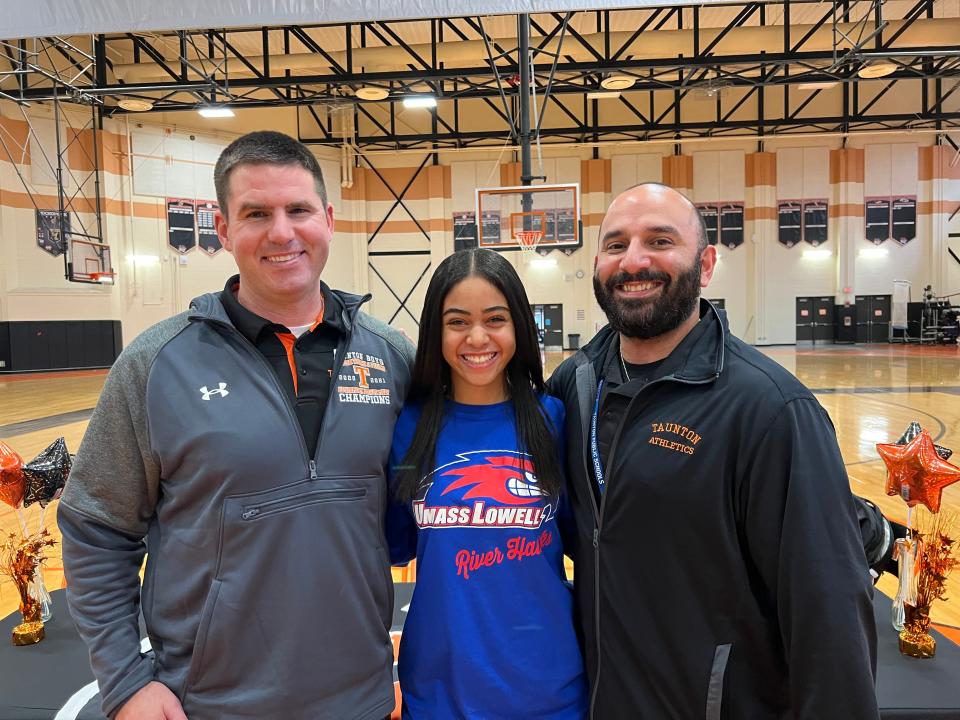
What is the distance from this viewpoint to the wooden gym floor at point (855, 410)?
4.83 m

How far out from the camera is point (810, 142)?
68.4ft

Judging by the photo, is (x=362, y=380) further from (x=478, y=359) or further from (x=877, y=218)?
(x=877, y=218)

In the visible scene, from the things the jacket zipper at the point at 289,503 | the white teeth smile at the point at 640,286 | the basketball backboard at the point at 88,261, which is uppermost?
the basketball backboard at the point at 88,261

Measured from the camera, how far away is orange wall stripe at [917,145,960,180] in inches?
806

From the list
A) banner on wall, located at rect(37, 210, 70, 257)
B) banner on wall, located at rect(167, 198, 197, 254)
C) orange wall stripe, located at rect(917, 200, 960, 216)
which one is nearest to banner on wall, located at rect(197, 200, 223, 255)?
banner on wall, located at rect(167, 198, 197, 254)

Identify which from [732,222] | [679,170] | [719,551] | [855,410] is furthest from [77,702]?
[732,222]

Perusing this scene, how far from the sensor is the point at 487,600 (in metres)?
1.58

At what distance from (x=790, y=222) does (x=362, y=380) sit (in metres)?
22.8

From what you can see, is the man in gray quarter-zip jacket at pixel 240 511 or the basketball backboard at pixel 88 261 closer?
the man in gray quarter-zip jacket at pixel 240 511

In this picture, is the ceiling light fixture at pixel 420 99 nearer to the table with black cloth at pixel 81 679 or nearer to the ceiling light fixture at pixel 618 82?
the ceiling light fixture at pixel 618 82

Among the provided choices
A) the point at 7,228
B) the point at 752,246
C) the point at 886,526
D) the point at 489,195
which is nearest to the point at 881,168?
the point at 752,246

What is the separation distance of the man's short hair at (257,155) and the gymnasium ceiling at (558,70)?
30.5 ft

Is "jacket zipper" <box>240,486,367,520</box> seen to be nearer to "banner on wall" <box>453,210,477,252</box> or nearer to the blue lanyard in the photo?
the blue lanyard

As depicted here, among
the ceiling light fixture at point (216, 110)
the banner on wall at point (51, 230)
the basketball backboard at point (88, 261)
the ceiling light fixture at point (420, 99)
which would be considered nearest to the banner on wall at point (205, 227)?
the basketball backboard at point (88, 261)
